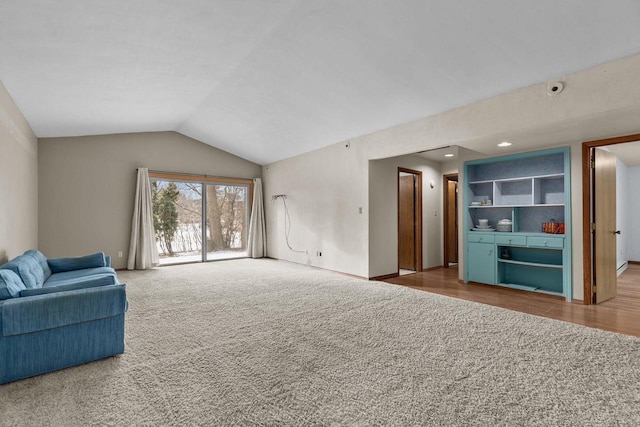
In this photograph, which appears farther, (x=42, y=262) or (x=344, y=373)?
(x=42, y=262)

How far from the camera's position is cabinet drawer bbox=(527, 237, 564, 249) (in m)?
4.46

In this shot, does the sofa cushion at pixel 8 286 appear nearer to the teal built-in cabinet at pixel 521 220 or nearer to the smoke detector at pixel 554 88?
the smoke detector at pixel 554 88

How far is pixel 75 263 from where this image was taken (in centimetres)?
455

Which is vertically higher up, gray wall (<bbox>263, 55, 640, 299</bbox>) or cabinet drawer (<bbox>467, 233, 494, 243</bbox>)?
gray wall (<bbox>263, 55, 640, 299</bbox>)

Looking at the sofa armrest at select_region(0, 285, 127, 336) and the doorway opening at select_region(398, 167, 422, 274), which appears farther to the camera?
the doorway opening at select_region(398, 167, 422, 274)

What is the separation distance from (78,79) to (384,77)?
3610 millimetres

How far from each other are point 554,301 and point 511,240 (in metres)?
1.05

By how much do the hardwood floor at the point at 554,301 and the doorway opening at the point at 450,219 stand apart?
1264 mm

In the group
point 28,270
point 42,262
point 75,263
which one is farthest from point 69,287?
point 75,263

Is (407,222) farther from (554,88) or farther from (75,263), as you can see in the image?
Result: (75,263)

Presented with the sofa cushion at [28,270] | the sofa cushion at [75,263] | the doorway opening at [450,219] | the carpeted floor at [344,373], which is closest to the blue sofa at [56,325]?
the carpeted floor at [344,373]

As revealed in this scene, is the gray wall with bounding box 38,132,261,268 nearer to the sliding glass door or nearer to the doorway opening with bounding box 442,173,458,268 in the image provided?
the sliding glass door

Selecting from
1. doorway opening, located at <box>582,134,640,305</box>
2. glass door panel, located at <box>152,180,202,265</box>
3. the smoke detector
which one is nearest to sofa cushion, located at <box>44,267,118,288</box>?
glass door panel, located at <box>152,180,202,265</box>

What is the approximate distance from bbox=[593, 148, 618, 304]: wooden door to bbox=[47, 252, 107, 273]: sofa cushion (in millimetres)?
6855
